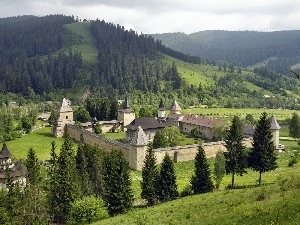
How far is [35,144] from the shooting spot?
267 ft

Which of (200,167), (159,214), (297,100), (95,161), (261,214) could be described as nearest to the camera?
(261,214)

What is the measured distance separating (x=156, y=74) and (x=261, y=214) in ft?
584

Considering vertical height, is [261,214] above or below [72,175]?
above

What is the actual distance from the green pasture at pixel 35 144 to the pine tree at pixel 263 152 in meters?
38.5

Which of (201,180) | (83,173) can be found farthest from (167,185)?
(83,173)

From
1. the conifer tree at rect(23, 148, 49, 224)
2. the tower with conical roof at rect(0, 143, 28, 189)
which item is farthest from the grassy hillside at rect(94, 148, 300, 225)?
the tower with conical roof at rect(0, 143, 28, 189)

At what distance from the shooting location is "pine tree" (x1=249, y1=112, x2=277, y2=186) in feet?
164

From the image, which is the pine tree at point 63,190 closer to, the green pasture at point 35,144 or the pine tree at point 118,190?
the pine tree at point 118,190

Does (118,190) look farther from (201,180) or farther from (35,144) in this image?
(35,144)

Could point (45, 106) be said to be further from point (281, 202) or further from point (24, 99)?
point (281, 202)

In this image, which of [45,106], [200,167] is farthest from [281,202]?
[45,106]

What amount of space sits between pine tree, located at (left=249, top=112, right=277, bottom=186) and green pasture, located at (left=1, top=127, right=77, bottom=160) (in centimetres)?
3846

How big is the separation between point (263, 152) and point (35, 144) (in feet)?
166

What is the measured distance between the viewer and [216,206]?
31203mm
